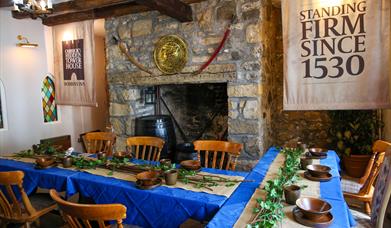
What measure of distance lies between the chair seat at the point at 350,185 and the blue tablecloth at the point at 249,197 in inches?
54.8

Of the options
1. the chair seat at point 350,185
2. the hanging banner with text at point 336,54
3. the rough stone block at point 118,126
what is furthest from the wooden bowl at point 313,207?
the rough stone block at point 118,126

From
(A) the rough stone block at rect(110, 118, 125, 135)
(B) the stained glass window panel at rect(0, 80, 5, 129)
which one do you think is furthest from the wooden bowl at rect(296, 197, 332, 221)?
(B) the stained glass window panel at rect(0, 80, 5, 129)

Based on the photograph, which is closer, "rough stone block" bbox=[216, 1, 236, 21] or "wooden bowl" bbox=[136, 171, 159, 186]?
"wooden bowl" bbox=[136, 171, 159, 186]

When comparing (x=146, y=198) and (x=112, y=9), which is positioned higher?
(x=112, y=9)

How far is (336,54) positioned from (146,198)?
7.01 feet

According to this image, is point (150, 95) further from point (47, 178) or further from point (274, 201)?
point (274, 201)

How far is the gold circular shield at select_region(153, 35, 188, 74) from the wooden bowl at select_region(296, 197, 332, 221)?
2369 millimetres

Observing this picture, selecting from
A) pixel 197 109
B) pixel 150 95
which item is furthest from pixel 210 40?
pixel 150 95

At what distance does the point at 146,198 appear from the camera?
1.69 metres

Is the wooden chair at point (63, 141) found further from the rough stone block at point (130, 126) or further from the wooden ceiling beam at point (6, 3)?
the wooden ceiling beam at point (6, 3)

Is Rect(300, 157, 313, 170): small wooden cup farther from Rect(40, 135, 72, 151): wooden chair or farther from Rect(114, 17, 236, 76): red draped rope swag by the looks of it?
Rect(40, 135, 72, 151): wooden chair

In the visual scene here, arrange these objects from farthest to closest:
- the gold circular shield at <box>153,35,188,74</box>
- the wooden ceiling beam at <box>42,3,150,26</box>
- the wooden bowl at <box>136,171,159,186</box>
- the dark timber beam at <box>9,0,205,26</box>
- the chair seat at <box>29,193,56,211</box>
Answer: the wooden ceiling beam at <box>42,3,150,26</box>, the gold circular shield at <box>153,35,188,74</box>, the dark timber beam at <box>9,0,205,26</box>, the chair seat at <box>29,193,56,211</box>, the wooden bowl at <box>136,171,159,186</box>

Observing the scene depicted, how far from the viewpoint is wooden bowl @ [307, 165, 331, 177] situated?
179 cm

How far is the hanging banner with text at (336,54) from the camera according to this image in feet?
7.98
